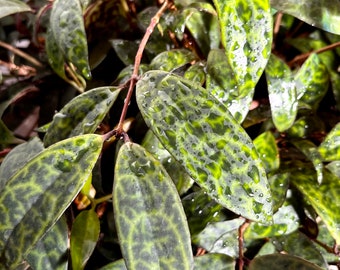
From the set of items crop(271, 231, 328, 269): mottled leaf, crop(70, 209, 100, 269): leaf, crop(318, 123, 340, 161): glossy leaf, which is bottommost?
crop(271, 231, 328, 269): mottled leaf

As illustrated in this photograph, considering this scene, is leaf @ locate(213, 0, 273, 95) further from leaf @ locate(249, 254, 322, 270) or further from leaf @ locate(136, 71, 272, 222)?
leaf @ locate(249, 254, 322, 270)

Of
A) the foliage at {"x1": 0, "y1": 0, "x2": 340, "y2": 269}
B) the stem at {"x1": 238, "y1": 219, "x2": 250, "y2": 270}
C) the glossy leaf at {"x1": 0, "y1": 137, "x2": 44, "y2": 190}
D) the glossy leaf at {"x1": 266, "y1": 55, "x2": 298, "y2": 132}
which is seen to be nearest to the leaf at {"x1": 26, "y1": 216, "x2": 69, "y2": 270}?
the foliage at {"x1": 0, "y1": 0, "x2": 340, "y2": 269}

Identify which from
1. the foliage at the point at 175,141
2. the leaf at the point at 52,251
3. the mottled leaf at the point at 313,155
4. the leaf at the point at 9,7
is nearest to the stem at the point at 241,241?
Answer: the foliage at the point at 175,141

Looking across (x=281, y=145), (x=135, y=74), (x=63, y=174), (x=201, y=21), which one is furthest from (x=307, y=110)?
(x=63, y=174)

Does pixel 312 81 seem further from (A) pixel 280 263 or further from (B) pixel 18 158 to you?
(B) pixel 18 158

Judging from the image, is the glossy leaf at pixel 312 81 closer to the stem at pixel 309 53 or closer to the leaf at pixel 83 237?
the stem at pixel 309 53

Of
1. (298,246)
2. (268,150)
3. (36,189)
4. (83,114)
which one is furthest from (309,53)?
(36,189)
